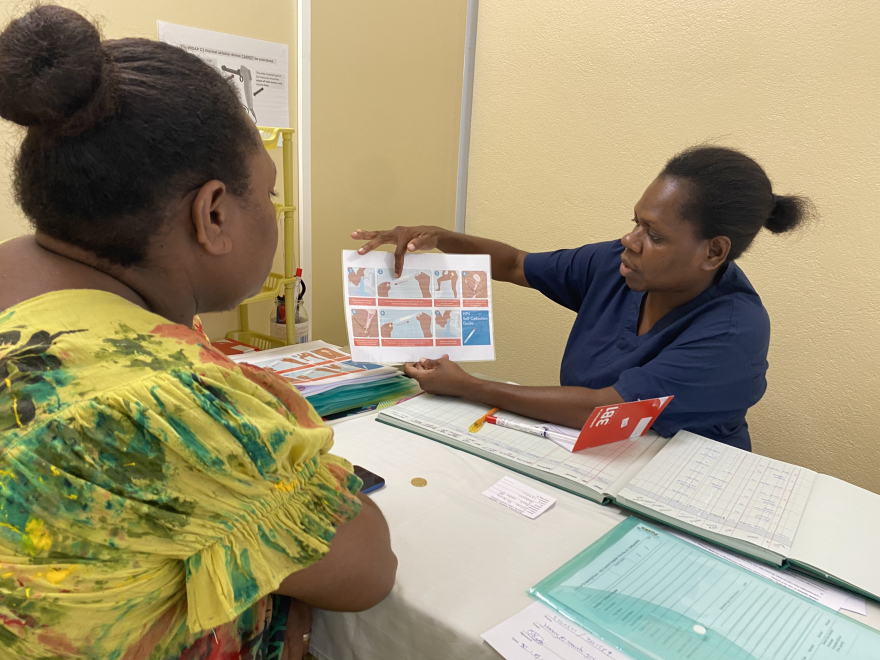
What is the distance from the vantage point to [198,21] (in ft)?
4.85

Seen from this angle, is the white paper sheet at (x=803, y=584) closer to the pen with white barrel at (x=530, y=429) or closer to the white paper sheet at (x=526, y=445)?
the white paper sheet at (x=526, y=445)

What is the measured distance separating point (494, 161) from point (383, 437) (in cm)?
170

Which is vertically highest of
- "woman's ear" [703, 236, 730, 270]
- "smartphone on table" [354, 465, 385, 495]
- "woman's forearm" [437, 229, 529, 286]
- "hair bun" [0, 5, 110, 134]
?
"hair bun" [0, 5, 110, 134]

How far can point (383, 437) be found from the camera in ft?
3.40

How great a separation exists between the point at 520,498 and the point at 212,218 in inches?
22.9

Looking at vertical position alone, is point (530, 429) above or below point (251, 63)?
below

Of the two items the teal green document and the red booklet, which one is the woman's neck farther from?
the red booklet

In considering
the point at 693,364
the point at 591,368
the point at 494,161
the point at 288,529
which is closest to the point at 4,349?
the point at 288,529

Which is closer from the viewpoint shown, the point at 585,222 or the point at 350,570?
the point at 350,570


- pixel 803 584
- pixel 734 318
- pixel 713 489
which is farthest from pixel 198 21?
pixel 803 584

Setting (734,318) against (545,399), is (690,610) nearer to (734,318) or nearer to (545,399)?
(545,399)

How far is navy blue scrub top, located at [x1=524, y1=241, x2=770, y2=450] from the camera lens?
1.14 meters

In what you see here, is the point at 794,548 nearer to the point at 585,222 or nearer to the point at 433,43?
the point at 585,222

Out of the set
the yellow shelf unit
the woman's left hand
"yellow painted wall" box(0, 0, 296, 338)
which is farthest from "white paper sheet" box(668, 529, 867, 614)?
"yellow painted wall" box(0, 0, 296, 338)
